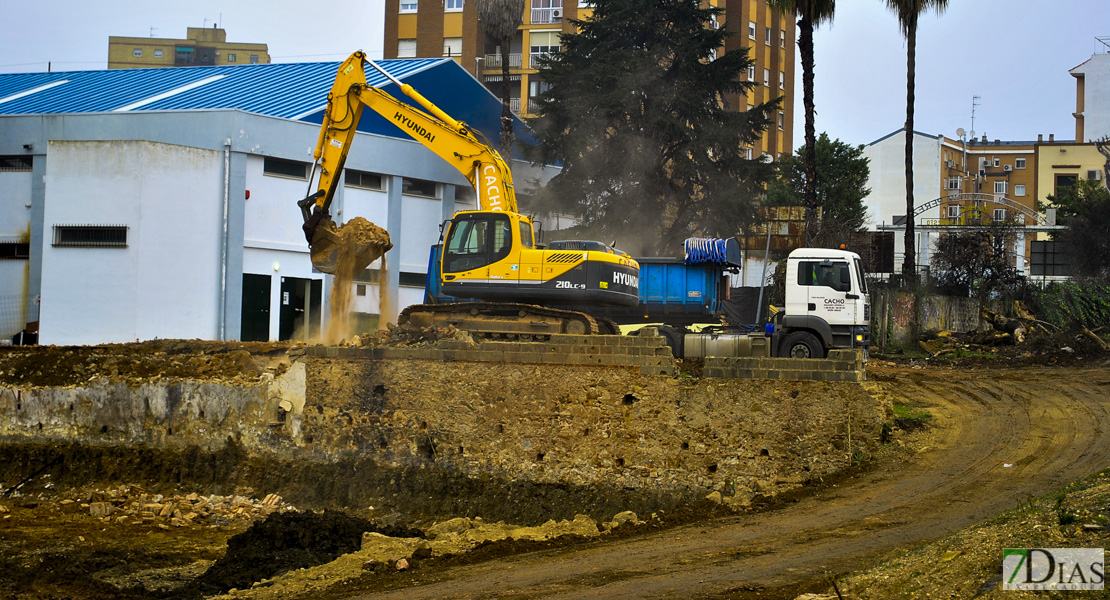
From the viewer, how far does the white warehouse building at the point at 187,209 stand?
80.9 feet

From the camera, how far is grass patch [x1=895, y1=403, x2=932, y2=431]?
46.2 feet

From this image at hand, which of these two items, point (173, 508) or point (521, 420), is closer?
point (521, 420)

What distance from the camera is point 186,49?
106 metres

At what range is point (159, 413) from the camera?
52.6 ft

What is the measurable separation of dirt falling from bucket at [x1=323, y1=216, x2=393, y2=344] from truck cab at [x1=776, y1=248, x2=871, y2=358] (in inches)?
320

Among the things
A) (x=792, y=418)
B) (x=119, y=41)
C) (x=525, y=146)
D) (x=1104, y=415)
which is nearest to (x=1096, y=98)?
(x=525, y=146)

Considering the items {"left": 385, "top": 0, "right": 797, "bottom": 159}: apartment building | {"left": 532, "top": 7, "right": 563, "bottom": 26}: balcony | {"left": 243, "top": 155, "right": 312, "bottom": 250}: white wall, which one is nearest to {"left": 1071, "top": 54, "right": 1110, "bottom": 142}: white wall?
{"left": 385, "top": 0, "right": 797, "bottom": 159}: apartment building

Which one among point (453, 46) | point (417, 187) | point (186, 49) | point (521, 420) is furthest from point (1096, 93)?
point (186, 49)

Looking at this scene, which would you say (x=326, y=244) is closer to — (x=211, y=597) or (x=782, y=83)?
(x=211, y=597)

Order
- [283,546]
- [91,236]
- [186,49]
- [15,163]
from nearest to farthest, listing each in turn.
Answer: [283,546]
[91,236]
[15,163]
[186,49]

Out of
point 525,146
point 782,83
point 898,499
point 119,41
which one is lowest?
point 898,499

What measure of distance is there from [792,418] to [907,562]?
4.32 meters

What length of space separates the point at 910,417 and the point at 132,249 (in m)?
19.2

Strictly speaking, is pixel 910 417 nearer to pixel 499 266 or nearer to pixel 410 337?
pixel 499 266
